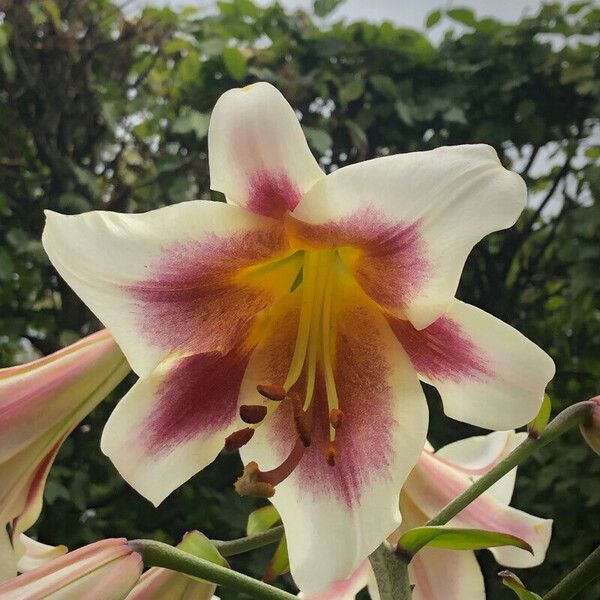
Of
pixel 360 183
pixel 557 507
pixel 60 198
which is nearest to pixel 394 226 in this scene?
pixel 360 183

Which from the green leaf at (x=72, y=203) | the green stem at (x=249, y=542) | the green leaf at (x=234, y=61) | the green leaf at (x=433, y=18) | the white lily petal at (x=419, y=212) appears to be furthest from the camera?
the green leaf at (x=433, y=18)

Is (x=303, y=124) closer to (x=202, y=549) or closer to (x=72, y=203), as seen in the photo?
(x=72, y=203)

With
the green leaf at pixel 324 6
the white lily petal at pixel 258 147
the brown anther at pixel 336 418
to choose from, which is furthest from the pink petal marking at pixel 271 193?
the green leaf at pixel 324 6

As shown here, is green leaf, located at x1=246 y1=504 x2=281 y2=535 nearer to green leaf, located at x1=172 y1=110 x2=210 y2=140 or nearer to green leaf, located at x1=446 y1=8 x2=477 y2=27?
green leaf, located at x1=172 y1=110 x2=210 y2=140

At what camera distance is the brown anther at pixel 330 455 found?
0.37 metres

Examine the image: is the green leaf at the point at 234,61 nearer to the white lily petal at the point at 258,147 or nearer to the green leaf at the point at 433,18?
the green leaf at the point at 433,18

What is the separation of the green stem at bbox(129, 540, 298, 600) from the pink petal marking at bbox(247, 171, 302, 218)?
167mm

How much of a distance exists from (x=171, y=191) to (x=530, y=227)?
0.85 metres

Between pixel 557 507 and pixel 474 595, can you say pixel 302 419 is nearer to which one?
pixel 474 595

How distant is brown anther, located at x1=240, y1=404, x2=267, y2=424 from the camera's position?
38 centimetres

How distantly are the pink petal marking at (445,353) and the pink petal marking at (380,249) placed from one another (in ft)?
0.06

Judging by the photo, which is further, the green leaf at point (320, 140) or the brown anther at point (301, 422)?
the green leaf at point (320, 140)

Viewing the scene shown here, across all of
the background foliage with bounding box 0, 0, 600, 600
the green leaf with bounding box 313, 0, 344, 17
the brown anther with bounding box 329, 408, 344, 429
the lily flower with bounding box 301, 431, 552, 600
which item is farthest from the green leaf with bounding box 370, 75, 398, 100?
the brown anther with bounding box 329, 408, 344, 429

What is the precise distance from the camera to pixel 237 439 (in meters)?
0.37
